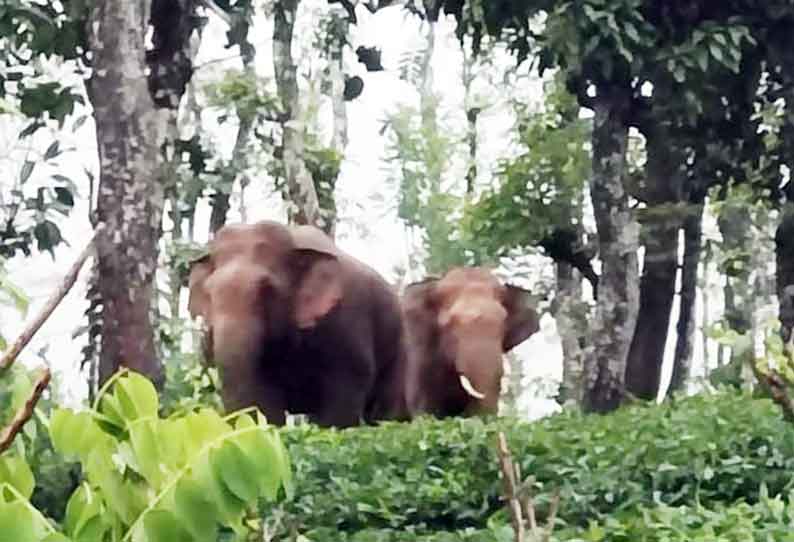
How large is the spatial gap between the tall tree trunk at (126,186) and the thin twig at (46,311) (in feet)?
12.9

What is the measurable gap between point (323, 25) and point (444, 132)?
4.60 meters

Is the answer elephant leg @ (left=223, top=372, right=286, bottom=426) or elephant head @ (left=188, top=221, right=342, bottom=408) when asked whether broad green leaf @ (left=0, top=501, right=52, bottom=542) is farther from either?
elephant head @ (left=188, top=221, right=342, bottom=408)

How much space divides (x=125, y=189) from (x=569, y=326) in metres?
7.45

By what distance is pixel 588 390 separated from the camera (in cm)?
855

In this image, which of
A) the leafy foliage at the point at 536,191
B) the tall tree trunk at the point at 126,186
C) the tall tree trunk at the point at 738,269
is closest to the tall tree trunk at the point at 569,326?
the tall tree trunk at the point at 738,269

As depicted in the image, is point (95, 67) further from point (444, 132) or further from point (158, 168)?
point (444, 132)

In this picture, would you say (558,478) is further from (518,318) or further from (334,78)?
(334,78)

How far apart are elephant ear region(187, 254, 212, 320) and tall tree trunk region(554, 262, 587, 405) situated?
16.3 ft

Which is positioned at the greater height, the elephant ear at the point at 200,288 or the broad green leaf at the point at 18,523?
the broad green leaf at the point at 18,523

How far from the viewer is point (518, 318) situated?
885cm

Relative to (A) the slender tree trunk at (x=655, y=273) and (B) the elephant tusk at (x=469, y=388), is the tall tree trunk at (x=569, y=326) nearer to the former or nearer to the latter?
(A) the slender tree trunk at (x=655, y=273)

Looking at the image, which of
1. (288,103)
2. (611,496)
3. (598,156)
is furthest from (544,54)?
(611,496)

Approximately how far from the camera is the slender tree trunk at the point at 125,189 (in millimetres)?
5410

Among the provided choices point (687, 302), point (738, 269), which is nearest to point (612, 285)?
point (687, 302)
